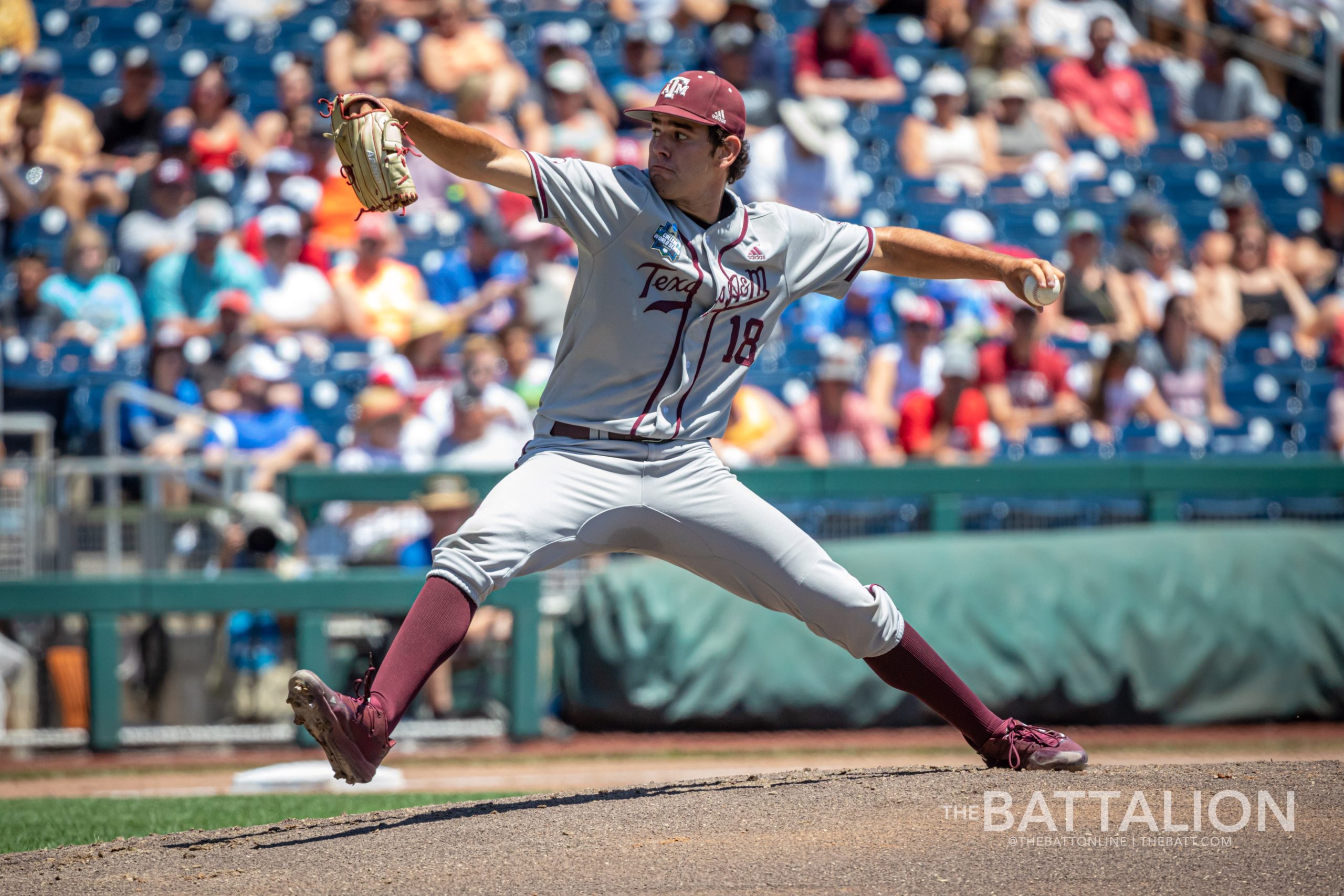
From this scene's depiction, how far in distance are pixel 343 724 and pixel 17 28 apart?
9.46 m

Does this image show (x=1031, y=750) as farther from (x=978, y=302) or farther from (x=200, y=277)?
(x=200, y=277)

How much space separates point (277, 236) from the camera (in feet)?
29.6

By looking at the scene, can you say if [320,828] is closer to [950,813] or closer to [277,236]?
[950,813]

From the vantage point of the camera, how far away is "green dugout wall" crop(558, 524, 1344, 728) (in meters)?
7.29

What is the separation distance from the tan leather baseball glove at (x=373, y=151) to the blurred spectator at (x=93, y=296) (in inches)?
228

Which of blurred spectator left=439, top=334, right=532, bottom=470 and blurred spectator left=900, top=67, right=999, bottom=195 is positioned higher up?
blurred spectator left=900, top=67, right=999, bottom=195

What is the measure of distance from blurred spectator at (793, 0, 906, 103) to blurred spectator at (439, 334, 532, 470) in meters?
4.28

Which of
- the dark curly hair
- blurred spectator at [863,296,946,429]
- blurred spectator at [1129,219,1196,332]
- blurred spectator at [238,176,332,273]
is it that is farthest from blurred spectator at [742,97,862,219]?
the dark curly hair

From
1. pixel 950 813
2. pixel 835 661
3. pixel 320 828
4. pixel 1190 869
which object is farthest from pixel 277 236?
pixel 1190 869

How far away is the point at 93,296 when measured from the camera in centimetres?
894

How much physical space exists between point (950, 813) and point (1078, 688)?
12.7ft

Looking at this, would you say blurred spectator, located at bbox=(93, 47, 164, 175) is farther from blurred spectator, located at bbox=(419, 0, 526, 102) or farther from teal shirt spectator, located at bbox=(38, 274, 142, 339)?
teal shirt spectator, located at bbox=(38, 274, 142, 339)

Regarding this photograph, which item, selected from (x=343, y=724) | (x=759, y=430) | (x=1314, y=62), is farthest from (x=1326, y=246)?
(x=343, y=724)

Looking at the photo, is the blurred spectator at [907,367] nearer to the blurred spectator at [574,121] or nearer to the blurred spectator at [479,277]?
the blurred spectator at [479,277]
